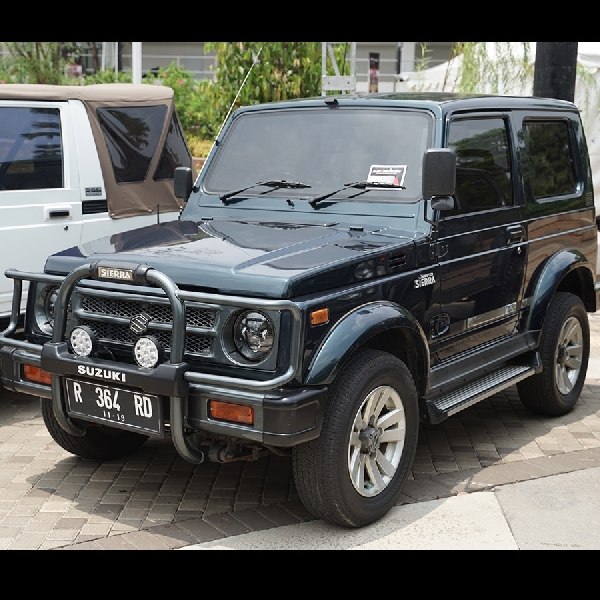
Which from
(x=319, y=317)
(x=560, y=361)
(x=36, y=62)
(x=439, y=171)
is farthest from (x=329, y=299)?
(x=36, y=62)

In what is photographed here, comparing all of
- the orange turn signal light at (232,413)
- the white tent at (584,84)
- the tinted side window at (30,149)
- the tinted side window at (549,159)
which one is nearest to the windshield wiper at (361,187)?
the tinted side window at (549,159)

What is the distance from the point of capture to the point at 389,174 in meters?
5.20

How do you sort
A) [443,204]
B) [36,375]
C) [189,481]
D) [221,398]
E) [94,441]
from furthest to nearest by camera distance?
[94,441] < [189,481] < [443,204] < [36,375] < [221,398]

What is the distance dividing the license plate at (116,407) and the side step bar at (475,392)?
150 centimetres

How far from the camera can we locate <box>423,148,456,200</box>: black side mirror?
4801 mm

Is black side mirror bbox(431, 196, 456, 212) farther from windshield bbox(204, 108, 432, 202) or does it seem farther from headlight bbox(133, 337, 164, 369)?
headlight bbox(133, 337, 164, 369)

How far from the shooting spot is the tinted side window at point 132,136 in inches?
282

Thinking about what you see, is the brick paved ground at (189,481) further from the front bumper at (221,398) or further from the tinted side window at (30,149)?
the tinted side window at (30,149)

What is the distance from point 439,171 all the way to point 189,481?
2152 millimetres

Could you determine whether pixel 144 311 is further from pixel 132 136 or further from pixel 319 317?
pixel 132 136

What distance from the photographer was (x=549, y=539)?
448 cm

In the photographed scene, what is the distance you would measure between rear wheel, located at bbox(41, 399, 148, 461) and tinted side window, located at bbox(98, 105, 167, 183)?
2426 millimetres

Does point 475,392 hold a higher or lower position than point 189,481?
higher

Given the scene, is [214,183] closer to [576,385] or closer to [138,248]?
[138,248]
